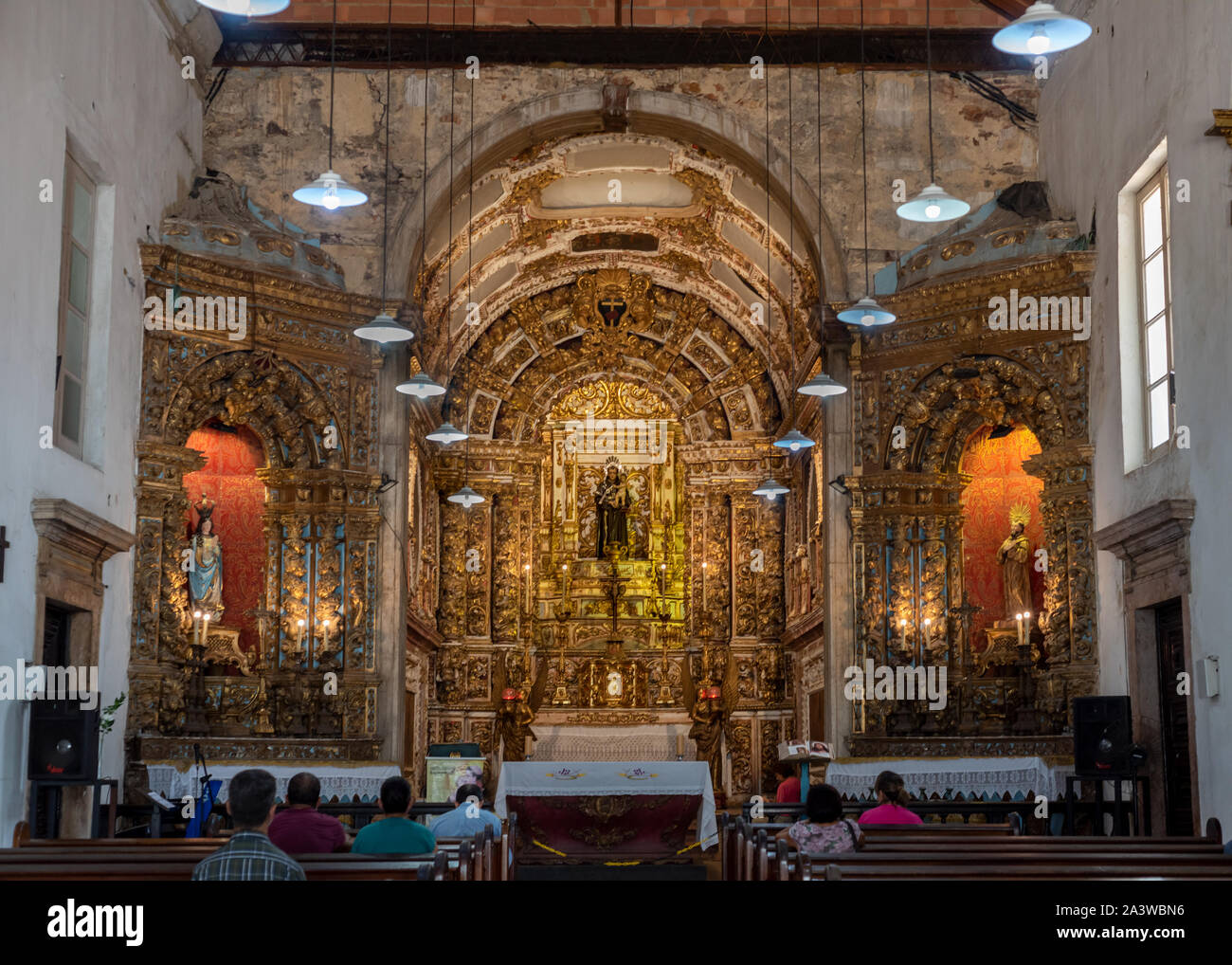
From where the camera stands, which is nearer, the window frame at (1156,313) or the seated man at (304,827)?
A: the seated man at (304,827)

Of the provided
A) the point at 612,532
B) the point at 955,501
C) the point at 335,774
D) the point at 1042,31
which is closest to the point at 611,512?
the point at 612,532

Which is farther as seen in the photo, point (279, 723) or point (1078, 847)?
point (279, 723)

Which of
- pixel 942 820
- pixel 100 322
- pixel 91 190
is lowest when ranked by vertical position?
pixel 942 820

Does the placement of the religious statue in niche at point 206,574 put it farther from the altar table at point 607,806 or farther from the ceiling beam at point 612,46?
the ceiling beam at point 612,46

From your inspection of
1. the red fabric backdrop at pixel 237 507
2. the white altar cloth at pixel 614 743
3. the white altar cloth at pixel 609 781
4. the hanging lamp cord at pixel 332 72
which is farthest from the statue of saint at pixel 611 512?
the white altar cloth at pixel 609 781

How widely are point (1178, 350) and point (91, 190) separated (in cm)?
951

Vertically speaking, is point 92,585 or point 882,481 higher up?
point 882,481

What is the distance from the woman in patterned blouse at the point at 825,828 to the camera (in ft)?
28.1

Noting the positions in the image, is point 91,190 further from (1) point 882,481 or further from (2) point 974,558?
(2) point 974,558

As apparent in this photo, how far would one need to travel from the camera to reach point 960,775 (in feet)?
50.1

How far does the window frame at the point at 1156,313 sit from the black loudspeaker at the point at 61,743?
8998 mm

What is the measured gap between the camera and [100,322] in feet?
46.0

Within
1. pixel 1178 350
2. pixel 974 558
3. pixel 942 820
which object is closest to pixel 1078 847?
pixel 1178 350
